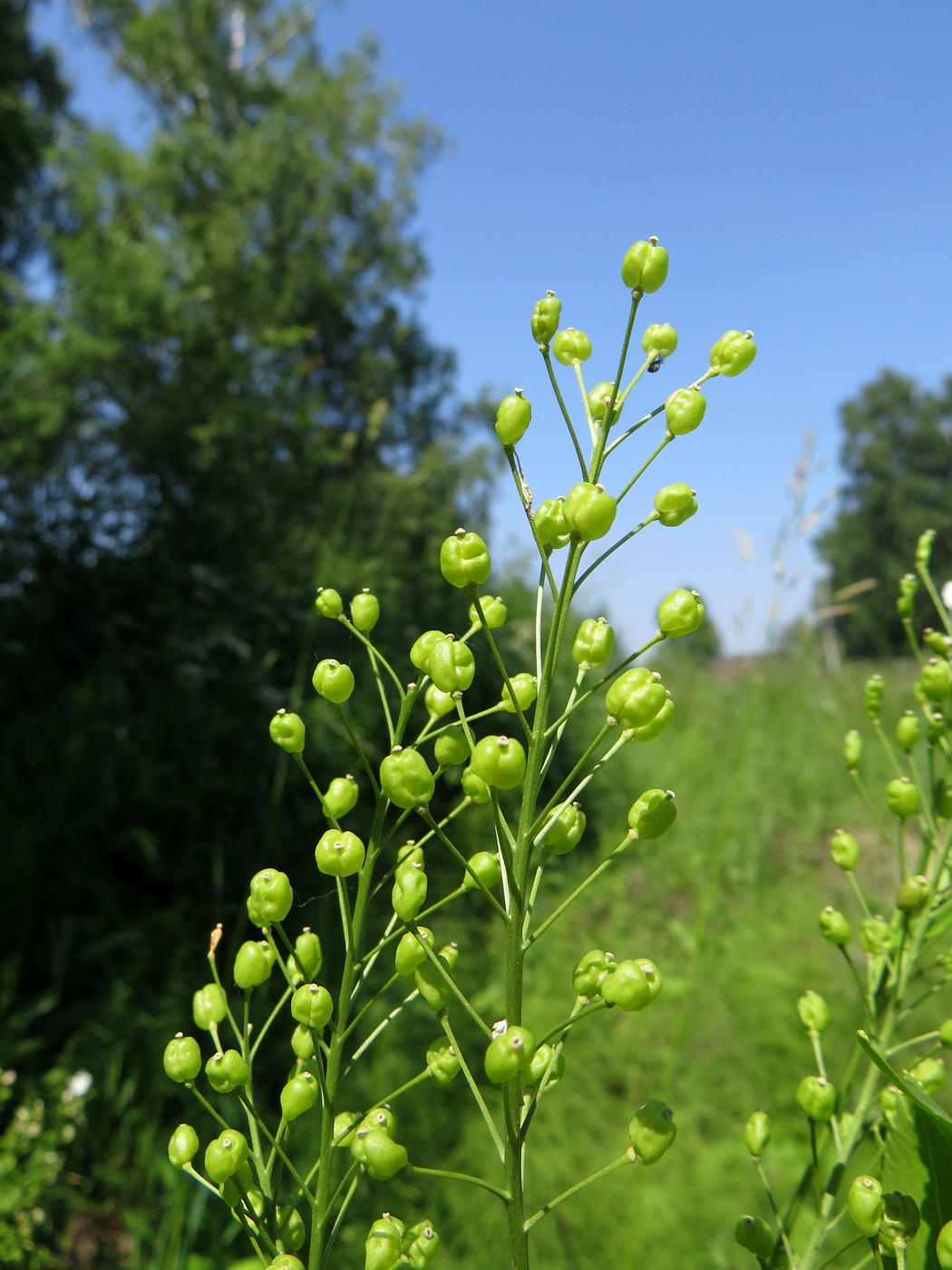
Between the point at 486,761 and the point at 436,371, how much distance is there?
438 inches

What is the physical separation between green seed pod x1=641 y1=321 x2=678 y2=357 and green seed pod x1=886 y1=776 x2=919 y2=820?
14.5 inches

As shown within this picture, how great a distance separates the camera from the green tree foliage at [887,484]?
2517cm

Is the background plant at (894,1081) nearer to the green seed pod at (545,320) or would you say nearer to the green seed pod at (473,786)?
the green seed pod at (473,786)

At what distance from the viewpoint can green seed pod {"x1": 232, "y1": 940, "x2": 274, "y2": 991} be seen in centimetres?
51

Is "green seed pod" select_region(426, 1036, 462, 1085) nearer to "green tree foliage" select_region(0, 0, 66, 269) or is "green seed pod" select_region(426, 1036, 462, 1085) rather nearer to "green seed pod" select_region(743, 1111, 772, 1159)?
"green seed pod" select_region(743, 1111, 772, 1159)

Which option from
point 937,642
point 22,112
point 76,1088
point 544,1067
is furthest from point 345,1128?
point 22,112

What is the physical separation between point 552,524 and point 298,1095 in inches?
14.1

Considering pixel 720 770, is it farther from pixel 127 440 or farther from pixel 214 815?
pixel 127 440

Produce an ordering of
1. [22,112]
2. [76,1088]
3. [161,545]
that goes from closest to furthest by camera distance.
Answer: [76,1088] < [161,545] < [22,112]

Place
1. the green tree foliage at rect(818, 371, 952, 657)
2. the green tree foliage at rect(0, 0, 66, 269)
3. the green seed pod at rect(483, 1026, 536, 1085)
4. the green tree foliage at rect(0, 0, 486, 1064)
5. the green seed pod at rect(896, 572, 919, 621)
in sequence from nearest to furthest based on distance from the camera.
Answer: the green seed pod at rect(483, 1026, 536, 1085), the green seed pod at rect(896, 572, 919, 621), the green tree foliage at rect(0, 0, 486, 1064), the green tree foliage at rect(0, 0, 66, 269), the green tree foliage at rect(818, 371, 952, 657)

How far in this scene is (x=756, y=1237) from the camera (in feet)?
1.67

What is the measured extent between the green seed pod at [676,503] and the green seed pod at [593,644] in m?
0.07

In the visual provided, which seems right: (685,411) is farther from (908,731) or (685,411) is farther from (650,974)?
(908,731)

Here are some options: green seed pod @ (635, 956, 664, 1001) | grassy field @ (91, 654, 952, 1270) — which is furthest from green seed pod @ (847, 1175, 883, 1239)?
grassy field @ (91, 654, 952, 1270)
